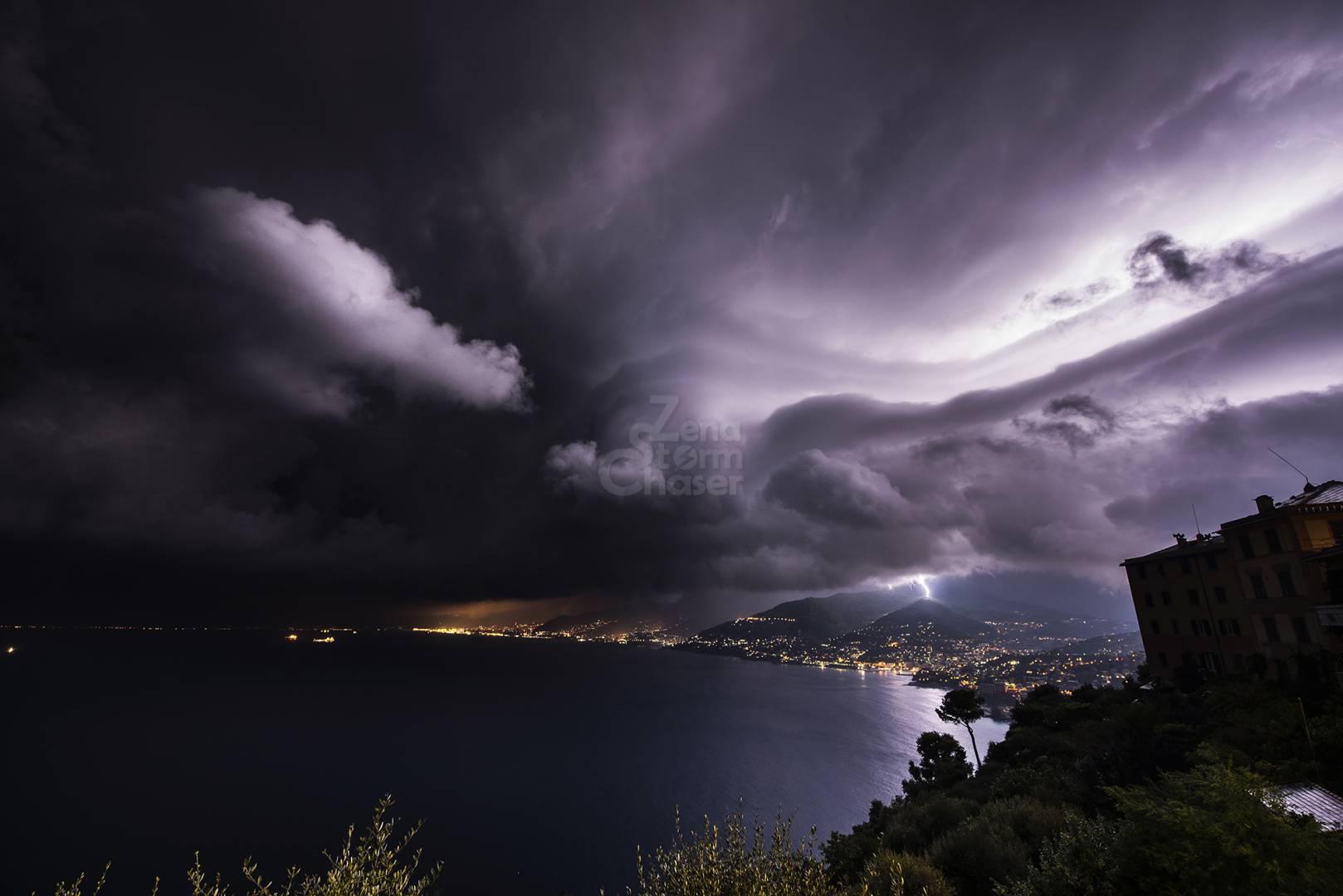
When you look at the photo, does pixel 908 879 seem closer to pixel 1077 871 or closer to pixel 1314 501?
pixel 1077 871

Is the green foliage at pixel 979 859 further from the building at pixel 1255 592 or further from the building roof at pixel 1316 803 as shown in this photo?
the building at pixel 1255 592

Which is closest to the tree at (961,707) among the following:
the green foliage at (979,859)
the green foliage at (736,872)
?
the green foliage at (979,859)

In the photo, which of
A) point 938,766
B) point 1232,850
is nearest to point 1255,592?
point 938,766

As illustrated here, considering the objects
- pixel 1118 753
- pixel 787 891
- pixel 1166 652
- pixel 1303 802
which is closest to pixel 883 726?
pixel 1166 652

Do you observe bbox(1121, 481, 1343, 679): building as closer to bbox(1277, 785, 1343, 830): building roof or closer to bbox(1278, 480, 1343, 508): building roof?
bbox(1278, 480, 1343, 508): building roof

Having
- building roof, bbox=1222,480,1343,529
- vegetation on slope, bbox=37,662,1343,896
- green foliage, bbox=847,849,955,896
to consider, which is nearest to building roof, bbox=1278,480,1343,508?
building roof, bbox=1222,480,1343,529

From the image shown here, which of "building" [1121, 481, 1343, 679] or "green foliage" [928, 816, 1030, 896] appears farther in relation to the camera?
"building" [1121, 481, 1343, 679]
